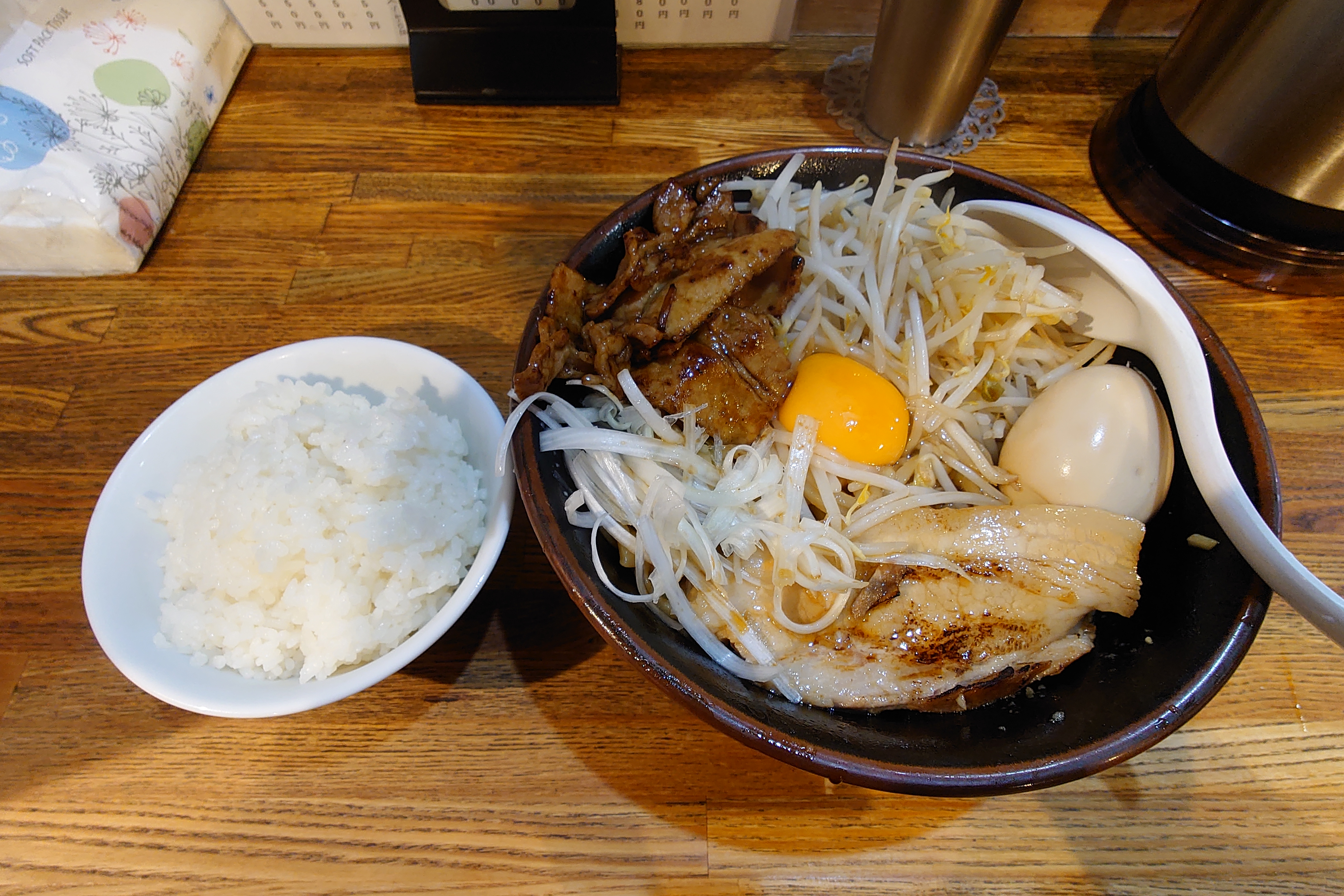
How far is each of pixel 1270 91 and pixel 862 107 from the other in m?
1.08

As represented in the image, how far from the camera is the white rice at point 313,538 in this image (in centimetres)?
116

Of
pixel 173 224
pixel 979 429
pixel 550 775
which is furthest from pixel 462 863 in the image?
pixel 173 224

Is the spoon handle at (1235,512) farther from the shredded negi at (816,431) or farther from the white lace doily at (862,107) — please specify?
the white lace doily at (862,107)

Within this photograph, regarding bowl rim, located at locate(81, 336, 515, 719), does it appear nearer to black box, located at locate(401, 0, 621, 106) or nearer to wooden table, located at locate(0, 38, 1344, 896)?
wooden table, located at locate(0, 38, 1344, 896)

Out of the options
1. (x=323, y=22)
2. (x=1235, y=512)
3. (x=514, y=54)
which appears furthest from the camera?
(x=323, y=22)

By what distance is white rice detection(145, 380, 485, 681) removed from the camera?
3.80 ft

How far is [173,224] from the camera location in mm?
2049

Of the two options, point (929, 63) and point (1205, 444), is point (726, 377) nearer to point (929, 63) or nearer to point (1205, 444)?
point (1205, 444)

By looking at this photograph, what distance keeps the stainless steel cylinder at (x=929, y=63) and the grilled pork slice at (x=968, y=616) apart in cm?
143

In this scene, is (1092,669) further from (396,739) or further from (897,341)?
(396,739)

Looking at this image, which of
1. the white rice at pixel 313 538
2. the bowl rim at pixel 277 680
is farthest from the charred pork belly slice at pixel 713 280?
the white rice at pixel 313 538

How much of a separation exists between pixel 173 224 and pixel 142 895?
71.0 inches

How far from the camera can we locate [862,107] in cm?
227

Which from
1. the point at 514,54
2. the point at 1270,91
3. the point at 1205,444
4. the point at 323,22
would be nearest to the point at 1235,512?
the point at 1205,444
